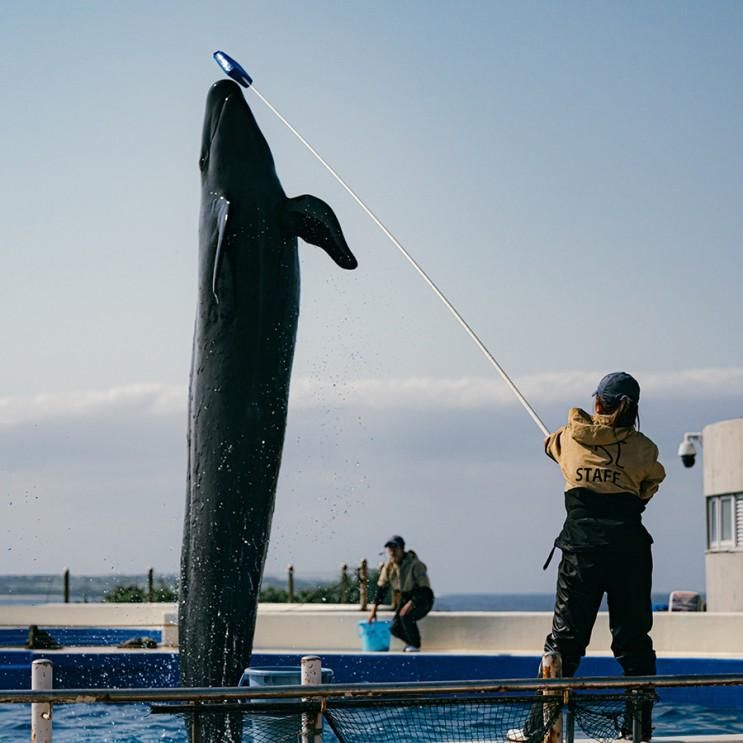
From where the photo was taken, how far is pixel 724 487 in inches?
1075

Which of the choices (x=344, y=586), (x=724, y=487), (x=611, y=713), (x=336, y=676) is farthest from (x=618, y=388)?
(x=344, y=586)

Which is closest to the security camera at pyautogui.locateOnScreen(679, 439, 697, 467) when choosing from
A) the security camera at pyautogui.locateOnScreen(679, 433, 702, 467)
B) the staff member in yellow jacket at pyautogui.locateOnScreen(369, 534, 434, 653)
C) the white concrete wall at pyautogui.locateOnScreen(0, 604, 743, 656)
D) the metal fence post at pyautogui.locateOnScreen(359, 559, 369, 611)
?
the security camera at pyautogui.locateOnScreen(679, 433, 702, 467)

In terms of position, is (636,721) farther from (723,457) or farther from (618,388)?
(723,457)

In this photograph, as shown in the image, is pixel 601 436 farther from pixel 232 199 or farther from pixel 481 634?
pixel 481 634

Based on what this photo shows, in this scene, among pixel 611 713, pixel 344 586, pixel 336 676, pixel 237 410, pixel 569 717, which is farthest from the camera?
pixel 344 586

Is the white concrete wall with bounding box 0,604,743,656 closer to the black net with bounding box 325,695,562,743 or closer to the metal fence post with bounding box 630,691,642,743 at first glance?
the black net with bounding box 325,695,562,743

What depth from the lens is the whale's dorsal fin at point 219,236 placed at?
8.50 m

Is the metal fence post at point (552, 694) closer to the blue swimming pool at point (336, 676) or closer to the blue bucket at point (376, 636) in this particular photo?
the blue swimming pool at point (336, 676)

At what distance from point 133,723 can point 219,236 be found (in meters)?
6.23

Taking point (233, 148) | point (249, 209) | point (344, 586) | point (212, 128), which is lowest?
point (344, 586)

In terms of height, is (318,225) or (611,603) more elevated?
(318,225)

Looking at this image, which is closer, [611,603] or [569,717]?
[569,717]

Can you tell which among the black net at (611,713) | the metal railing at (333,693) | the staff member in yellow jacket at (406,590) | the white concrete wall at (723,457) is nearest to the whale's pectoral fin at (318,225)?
the metal railing at (333,693)

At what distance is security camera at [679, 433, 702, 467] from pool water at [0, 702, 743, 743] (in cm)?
1422
